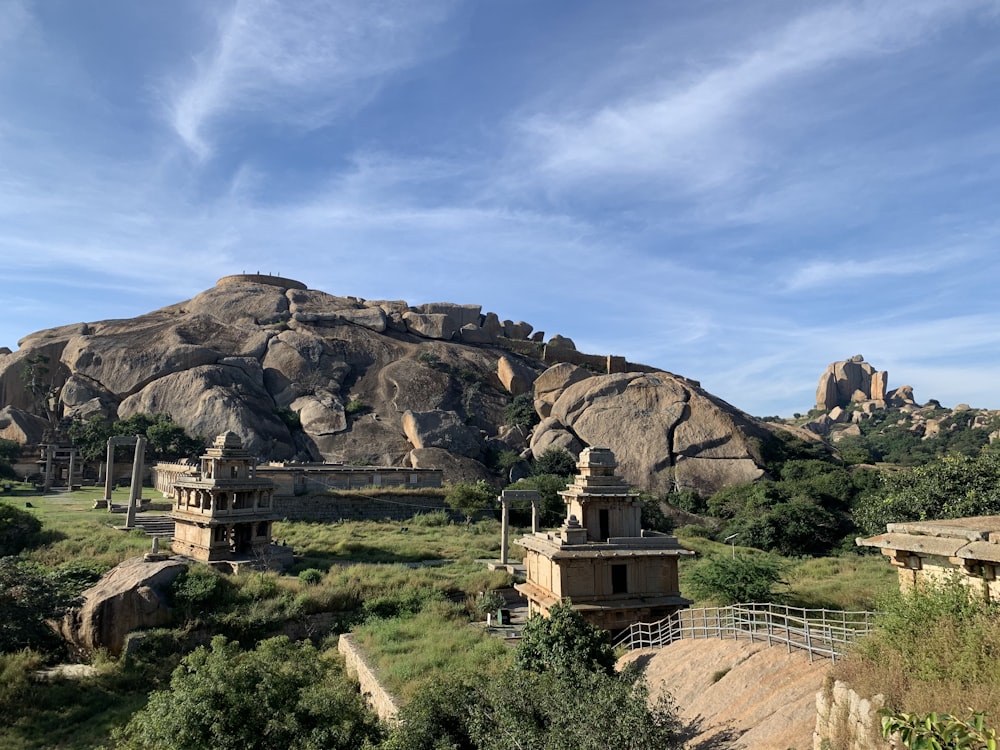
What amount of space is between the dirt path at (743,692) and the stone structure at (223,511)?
21.8 meters

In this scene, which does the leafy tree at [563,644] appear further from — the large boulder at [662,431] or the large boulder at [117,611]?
the large boulder at [662,431]

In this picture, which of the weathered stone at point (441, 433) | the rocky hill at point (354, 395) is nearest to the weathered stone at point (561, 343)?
the rocky hill at point (354, 395)

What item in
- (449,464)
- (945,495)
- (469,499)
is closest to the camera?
(945,495)

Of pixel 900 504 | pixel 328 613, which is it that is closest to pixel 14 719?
pixel 328 613

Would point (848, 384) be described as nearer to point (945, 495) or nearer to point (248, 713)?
point (945, 495)

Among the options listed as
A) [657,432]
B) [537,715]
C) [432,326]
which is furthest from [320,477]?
[537,715]

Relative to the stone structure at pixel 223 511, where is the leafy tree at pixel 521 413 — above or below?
above

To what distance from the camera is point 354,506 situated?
1668 inches

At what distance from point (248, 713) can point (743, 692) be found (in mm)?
8019

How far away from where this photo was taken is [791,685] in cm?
974

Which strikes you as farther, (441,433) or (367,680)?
(441,433)

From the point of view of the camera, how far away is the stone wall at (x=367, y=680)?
13.8m

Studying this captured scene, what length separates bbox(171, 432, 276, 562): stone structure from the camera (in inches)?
1135

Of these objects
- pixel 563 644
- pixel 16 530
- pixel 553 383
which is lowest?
pixel 563 644
